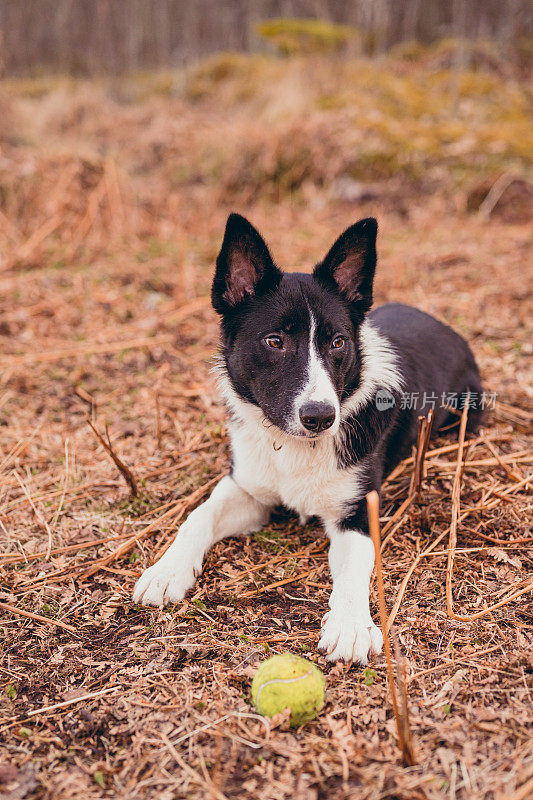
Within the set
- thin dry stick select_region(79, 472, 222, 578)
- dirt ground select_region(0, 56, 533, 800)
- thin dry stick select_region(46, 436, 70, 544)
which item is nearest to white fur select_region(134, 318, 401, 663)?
dirt ground select_region(0, 56, 533, 800)

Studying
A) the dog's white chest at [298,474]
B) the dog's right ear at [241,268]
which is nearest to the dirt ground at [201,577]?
the dog's white chest at [298,474]

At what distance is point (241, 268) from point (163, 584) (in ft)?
5.08

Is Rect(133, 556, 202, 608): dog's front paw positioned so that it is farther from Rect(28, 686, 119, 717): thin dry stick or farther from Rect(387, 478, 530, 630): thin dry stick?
Rect(387, 478, 530, 630): thin dry stick

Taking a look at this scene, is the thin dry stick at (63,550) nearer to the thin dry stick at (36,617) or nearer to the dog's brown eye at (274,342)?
the thin dry stick at (36,617)

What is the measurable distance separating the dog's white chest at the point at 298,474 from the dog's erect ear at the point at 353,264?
2.55 feet

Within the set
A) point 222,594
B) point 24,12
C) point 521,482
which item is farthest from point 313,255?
point 24,12

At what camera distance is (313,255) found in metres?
7.96

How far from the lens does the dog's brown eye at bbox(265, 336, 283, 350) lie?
294 centimetres

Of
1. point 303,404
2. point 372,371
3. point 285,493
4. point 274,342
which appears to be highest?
point 274,342

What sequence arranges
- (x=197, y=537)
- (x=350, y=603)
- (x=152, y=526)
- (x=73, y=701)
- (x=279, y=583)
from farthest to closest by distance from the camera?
(x=152, y=526) → (x=197, y=537) → (x=279, y=583) → (x=350, y=603) → (x=73, y=701)

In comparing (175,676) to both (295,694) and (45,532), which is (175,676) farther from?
(45,532)

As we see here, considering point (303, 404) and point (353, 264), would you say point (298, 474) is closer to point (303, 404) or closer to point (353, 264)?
point (303, 404)

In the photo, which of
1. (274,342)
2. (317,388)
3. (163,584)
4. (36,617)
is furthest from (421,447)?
(36,617)

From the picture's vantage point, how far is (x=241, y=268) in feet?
10.2
